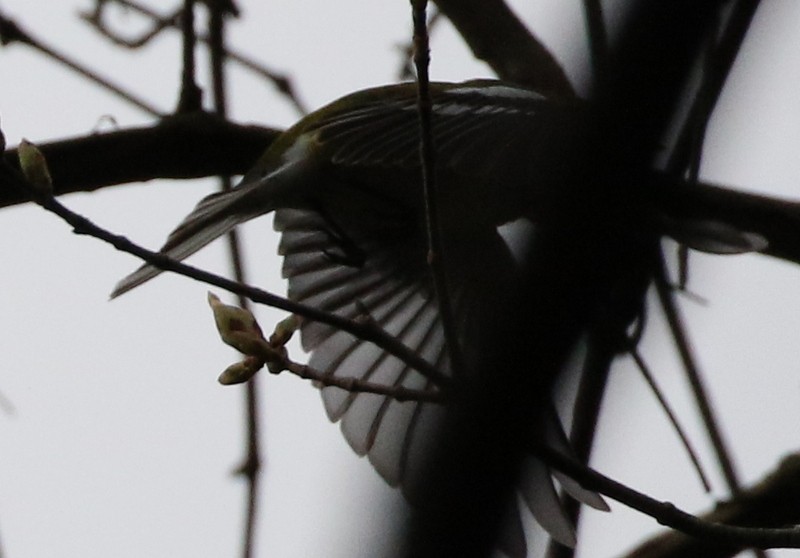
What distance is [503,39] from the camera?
2.83 meters

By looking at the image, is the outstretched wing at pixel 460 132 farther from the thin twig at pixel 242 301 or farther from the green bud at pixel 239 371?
the green bud at pixel 239 371

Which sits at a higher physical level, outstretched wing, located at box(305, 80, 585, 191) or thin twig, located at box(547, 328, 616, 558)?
outstretched wing, located at box(305, 80, 585, 191)

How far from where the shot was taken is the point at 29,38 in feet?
8.76

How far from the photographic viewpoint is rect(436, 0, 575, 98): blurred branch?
110 inches

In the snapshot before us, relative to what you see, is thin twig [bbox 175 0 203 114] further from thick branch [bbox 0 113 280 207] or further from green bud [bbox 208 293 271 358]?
green bud [bbox 208 293 271 358]

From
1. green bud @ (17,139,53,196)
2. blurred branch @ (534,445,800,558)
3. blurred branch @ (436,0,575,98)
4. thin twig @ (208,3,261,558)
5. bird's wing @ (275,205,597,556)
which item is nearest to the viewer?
blurred branch @ (534,445,800,558)

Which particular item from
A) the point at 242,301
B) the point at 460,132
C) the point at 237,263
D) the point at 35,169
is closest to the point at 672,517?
the point at 35,169

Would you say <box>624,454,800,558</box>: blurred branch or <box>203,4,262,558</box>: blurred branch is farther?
<box>203,4,262,558</box>: blurred branch

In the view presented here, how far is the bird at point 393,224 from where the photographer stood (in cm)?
205

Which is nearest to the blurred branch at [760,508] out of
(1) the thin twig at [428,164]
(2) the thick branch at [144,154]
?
(1) the thin twig at [428,164]

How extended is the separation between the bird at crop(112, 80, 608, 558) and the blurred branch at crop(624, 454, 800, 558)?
0.42ft

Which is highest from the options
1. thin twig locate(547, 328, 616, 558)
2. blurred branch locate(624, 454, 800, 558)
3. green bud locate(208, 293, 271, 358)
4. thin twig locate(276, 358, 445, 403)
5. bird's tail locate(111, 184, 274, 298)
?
bird's tail locate(111, 184, 274, 298)

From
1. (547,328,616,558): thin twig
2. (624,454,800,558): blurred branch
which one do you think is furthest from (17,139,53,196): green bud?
(624,454,800,558): blurred branch

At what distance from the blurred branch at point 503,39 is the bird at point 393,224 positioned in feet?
0.42
